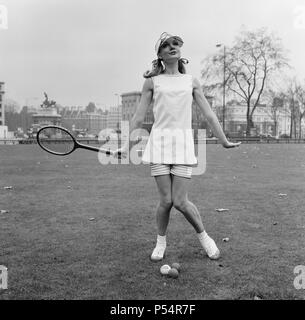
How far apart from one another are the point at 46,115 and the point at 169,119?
72.0 m

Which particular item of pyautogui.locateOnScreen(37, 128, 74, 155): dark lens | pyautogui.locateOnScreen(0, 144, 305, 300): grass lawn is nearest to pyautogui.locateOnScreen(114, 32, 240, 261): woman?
pyautogui.locateOnScreen(0, 144, 305, 300): grass lawn

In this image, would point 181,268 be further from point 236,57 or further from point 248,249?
point 236,57

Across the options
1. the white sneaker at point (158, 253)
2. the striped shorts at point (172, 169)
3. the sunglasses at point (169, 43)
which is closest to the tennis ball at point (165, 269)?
the white sneaker at point (158, 253)

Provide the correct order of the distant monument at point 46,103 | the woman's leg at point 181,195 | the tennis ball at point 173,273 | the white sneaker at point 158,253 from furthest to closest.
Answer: the distant monument at point 46,103
the white sneaker at point 158,253
the woman's leg at point 181,195
the tennis ball at point 173,273

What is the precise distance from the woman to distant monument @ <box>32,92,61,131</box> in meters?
69.2

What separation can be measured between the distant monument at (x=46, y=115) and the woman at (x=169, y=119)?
227 feet

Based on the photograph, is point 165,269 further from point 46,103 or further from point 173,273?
point 46,103

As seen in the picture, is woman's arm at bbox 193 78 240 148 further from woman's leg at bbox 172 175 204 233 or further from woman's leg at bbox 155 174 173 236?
woman's leg at bbox 155 174 173 236

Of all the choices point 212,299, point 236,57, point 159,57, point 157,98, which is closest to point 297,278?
point 212,299

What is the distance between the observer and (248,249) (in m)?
5.17

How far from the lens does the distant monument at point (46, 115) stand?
74062mm

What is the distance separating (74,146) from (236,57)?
2119 inches

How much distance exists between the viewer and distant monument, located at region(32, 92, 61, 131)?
74062mm

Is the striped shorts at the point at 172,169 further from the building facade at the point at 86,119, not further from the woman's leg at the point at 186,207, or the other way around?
the building facade at the point at 86,119
